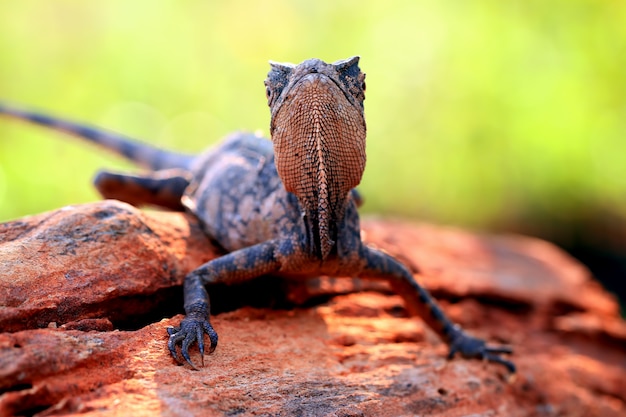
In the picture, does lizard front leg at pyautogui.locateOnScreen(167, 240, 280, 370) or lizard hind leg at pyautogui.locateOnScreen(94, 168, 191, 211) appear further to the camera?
lizard hind leg at pyautogui.locateOnScreen(94, 168, 191, 211)

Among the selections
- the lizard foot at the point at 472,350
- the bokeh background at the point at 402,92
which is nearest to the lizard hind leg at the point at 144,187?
the lizard foot at the point at 472,350

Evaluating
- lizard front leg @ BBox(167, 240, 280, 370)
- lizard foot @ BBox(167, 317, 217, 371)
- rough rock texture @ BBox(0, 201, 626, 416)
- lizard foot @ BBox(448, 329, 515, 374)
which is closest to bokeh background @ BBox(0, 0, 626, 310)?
rough rock texture @ BBox(0, 201, 626, 416)

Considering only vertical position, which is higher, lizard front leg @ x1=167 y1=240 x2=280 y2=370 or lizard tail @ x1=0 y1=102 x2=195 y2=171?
lizard tail @ x1=0 y1=102 x2=195 y2=171

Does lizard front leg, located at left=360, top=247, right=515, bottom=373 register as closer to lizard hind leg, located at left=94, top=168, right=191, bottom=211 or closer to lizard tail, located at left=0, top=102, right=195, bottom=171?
lizard hind leg, located at left=94, top=168, right=191, bottom=211

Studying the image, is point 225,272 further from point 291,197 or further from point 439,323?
point 439,323

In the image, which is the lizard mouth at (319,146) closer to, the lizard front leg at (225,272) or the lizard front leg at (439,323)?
the lizard front leg at (225,272)

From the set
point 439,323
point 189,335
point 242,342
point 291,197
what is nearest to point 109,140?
point 291,197

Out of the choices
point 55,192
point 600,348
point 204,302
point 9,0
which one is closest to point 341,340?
point 204,302
